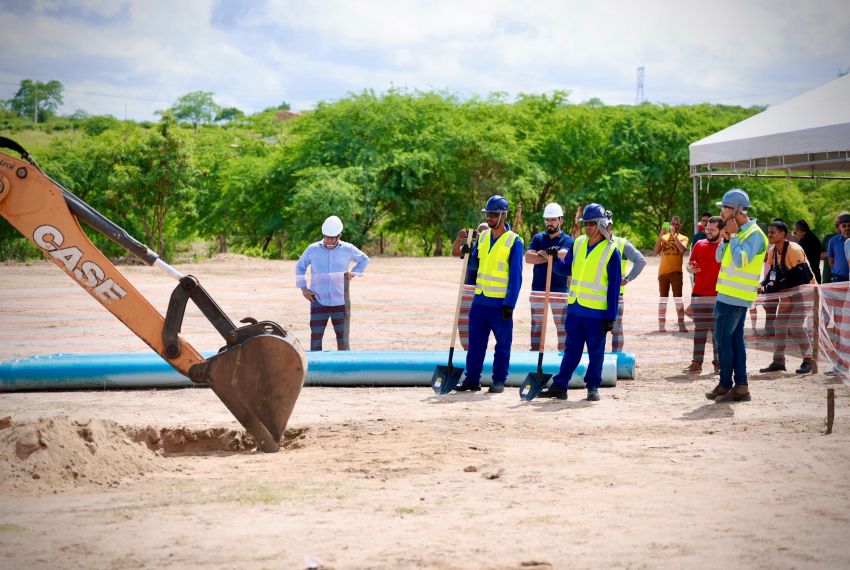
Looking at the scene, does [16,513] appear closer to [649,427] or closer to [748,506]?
[748,506]

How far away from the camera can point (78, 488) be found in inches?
280

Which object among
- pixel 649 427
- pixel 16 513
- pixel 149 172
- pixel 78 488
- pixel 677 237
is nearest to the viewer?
pixel 16 513

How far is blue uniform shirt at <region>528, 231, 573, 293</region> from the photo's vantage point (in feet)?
41.5

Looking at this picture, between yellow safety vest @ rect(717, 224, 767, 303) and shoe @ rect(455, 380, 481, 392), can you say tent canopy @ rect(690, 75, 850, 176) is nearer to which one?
yellow safety vest @ rect(717, 224, 767, 303)

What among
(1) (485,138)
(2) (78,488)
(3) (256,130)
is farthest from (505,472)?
(3) (256,130)

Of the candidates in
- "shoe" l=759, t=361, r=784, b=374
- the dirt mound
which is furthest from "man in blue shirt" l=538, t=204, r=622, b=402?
the dirt mound

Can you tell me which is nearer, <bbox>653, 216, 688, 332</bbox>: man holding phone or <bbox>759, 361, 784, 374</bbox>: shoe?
<bbox>759, 361, 784, 374</bbox>: shoe

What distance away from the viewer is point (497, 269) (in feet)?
36.7

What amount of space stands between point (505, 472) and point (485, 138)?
32.7 m

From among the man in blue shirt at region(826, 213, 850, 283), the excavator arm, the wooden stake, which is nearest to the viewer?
the excavator arm

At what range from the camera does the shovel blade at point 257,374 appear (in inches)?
313

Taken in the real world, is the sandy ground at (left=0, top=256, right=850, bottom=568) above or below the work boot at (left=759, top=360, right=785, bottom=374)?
below

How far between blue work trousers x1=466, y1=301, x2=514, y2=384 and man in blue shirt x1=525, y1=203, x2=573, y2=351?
1.19m

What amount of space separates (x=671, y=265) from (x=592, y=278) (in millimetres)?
6502
